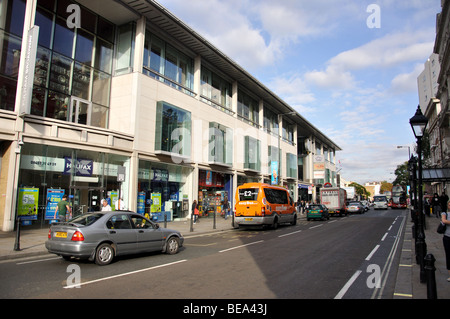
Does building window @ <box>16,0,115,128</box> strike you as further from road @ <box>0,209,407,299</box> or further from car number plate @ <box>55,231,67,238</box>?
road @ <box>0,209,407,299</box>

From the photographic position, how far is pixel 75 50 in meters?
19.5

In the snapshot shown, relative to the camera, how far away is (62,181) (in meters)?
16.9

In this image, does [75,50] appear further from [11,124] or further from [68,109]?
[11,124]

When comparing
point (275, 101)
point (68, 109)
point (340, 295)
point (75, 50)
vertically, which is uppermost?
point (275, 101)

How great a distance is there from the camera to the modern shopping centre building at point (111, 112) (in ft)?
50.8

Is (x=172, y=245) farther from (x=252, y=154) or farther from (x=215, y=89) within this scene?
(x=252, y=154)

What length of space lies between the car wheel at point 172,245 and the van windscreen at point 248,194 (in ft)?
30.3

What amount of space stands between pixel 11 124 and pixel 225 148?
710 inches

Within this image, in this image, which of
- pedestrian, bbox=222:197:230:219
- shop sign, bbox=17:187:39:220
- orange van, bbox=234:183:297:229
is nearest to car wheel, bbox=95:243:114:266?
shop sign, bbox=17:187:39:220

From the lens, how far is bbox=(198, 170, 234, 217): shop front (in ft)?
89.2

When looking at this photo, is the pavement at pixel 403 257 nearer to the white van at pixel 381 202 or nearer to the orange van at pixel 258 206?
the orange van at pixel 258 206

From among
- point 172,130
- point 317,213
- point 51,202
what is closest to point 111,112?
point 172,130

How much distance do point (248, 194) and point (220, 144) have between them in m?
10.1
